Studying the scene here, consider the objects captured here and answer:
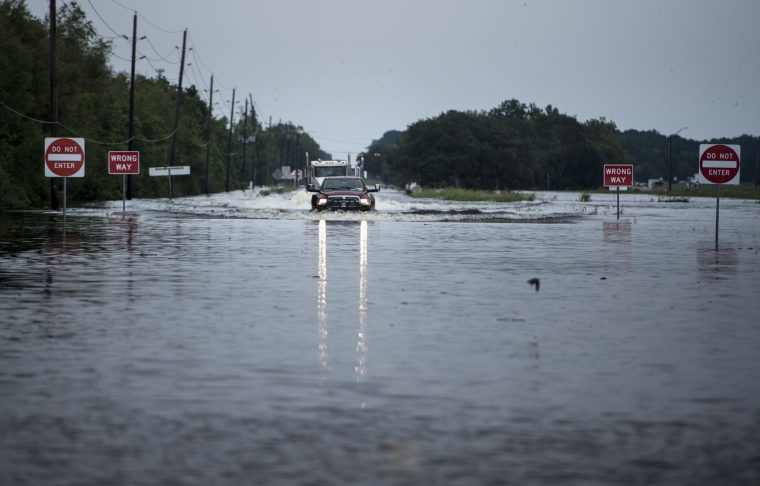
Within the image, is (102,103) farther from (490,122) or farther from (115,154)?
(490,122)

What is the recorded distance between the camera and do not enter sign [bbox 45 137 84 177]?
108 ft

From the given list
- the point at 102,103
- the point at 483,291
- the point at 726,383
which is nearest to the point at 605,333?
the point at 726,383

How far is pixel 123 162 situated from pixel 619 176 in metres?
20.7

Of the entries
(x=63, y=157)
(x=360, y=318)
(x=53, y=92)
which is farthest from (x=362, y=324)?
(x=53, y=92)

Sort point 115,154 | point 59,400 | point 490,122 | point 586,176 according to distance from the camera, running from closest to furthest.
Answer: point 59,400 < point 115,154 < point 490,122 < point 586,176

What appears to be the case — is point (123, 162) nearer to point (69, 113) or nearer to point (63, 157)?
point (69, 113)

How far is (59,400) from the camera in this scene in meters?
8.81

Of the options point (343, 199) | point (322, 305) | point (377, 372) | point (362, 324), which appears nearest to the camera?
point (377, 372)

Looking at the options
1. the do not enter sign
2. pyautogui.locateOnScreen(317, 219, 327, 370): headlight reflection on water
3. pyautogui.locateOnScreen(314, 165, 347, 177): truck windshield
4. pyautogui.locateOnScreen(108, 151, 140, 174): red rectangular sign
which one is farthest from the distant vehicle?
pyautogui.locateOnScreen(314, 165, 347, 177): truck windshield

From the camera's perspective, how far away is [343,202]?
47750 mm

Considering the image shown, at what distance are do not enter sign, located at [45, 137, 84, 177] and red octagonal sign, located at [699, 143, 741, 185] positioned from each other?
15526 millimetres

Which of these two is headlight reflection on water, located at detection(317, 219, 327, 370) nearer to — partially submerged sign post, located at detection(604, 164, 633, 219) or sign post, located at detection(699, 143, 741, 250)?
sign post, located at detection(699, 143, 741, 250)

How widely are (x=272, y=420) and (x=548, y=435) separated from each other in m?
1.74

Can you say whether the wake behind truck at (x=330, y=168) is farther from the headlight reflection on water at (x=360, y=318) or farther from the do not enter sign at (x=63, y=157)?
the headlight reflection on water at (x=360, y=318)
